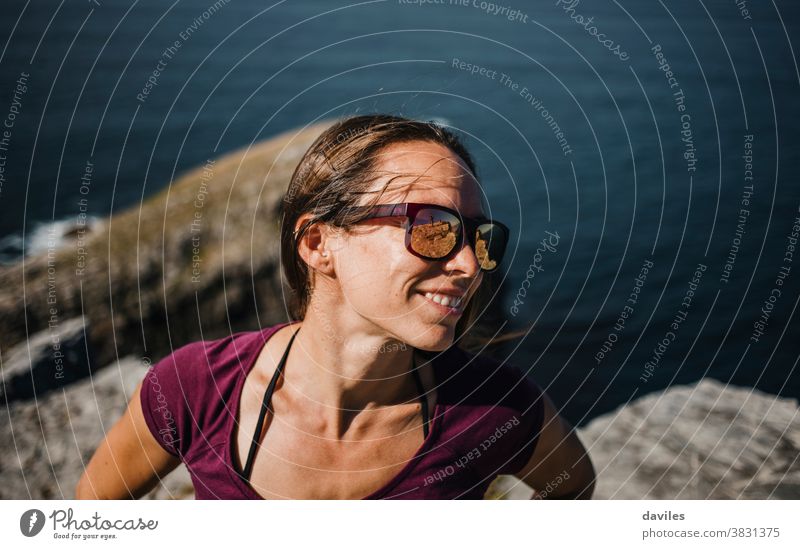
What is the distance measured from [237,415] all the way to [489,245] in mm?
673

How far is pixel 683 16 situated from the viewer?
2494mm

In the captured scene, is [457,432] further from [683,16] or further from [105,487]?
[683,16]

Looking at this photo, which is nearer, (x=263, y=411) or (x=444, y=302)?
(x=444, y=302)

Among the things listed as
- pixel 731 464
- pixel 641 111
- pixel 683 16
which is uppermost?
pixel 683 16

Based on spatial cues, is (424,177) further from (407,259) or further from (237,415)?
(237,415)

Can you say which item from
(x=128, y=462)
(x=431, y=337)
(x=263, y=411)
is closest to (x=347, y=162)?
(x=431, y=337)

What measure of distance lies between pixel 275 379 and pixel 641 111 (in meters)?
2.18

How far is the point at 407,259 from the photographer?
1.45 m

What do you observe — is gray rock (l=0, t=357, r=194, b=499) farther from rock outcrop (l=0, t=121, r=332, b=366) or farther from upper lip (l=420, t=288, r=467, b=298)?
upper lip (l=420, t=288, r=467, b=298)

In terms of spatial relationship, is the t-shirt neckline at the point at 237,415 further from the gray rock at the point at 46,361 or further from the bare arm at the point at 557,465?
the gray rock at the point at 46,361

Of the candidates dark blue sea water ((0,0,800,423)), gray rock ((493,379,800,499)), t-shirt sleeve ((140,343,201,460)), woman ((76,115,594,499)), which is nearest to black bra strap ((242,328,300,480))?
woman ((76,115,594,499))

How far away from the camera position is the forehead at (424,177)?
1420 millimetres

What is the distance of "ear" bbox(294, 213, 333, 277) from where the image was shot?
1.51 m
